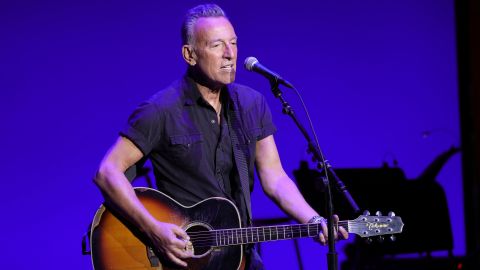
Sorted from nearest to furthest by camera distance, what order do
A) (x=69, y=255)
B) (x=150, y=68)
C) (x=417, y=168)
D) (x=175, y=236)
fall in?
1. (x=175, y=236)
2. (x=69, y=255)
3. (x=150, y=68)
4. (x=417, y=168)

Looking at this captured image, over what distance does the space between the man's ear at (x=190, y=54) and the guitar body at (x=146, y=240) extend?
0.74 m

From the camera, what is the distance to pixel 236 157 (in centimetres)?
383

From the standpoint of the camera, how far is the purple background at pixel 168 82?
539 cm

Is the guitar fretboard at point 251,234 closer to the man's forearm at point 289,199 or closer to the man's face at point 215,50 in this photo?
the man's forearm at point 289,199

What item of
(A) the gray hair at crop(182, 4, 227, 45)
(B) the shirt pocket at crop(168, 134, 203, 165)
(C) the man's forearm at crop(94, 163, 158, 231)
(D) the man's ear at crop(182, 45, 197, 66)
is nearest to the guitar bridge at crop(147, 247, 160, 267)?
(C) the man's forearm at crop(94, 163, 158, 231)

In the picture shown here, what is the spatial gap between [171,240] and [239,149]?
680 mm

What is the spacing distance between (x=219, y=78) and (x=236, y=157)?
0.43 metres

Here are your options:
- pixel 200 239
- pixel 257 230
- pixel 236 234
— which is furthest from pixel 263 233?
pixel 200 239

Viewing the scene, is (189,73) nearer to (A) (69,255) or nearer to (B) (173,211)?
(B) (173,211)

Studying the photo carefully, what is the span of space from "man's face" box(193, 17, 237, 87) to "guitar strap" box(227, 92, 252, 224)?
210 mm

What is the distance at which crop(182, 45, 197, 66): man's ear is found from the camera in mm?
3852

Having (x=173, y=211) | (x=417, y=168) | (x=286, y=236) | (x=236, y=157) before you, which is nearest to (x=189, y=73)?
(x=236, y=157)

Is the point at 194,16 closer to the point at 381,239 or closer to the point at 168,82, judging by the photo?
the point at 381,239

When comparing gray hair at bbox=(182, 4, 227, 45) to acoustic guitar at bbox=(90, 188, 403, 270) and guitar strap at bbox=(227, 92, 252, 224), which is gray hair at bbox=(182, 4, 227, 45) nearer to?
guitar strap at bbox=(227, 92, 252, 224)
